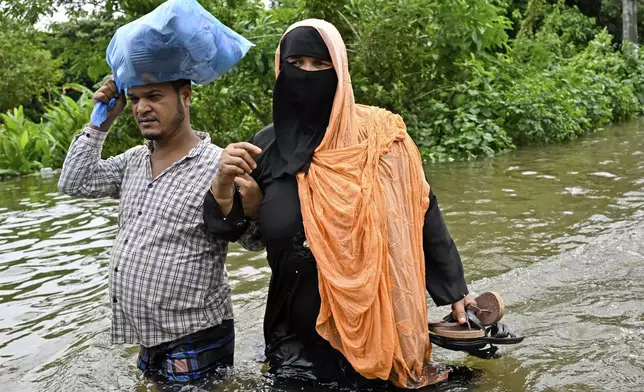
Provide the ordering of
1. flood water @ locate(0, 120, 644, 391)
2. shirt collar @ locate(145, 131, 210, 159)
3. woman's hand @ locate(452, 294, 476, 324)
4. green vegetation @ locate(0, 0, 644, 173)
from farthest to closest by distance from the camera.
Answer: green vegetation @ locate(0, 0, 644, 173), flood water @ locate(0, 120, 644, 391), shirt collar @ locate(145, 131, 210, 159), woman's hand @ locate(452, 294, 476, 324)

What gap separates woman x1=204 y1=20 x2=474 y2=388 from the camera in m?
2.65

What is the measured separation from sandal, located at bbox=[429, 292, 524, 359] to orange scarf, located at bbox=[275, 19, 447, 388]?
0.08 metres

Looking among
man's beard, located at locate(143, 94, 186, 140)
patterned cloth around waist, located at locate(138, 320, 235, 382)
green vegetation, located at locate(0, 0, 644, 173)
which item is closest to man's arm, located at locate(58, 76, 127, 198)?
man's beard, located at locate(143, 94, 186, 140)

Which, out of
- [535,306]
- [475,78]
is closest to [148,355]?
[535,306]

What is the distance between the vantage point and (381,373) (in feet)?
8.84

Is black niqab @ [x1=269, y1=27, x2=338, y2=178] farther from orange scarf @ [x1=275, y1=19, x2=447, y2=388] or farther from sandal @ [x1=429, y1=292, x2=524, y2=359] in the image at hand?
sandal @ [x1=429, y1=292, x2=524, y2=359]

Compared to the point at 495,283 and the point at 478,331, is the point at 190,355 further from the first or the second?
the point at 495,283

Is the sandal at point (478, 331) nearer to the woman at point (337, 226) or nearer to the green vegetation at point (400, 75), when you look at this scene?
the woman at point (337, 226)

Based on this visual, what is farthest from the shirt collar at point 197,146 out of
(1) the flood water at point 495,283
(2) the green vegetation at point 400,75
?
(2) the green vegetation at point 400,75

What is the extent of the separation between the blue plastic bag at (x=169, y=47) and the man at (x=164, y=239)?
0.07m

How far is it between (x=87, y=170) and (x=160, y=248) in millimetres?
452

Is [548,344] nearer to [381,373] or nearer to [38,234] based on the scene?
[381,373]

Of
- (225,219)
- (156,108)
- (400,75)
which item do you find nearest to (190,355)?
(225,219)

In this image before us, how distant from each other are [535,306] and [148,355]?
235 cm
